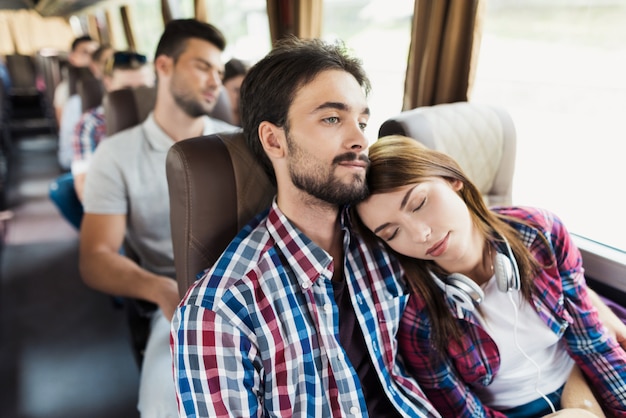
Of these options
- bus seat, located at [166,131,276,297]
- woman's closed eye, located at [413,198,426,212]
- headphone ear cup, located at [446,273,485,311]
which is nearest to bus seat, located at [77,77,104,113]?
bus seat, located at [166,131,276,297]

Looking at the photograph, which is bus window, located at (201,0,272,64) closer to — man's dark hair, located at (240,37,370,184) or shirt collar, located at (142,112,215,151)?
shirt collar, located at (142,112,215,151)

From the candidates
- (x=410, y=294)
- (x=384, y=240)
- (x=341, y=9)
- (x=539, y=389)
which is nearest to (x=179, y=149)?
(x=384, y=240)

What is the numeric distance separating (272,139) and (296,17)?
220cm

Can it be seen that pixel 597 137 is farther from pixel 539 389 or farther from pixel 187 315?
pixel 187 315

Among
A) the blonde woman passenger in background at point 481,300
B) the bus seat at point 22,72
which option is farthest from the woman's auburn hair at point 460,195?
the bus seat at point 22,72

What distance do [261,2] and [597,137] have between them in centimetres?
280

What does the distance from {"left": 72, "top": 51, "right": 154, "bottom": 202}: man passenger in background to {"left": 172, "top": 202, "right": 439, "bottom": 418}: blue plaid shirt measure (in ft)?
7.07

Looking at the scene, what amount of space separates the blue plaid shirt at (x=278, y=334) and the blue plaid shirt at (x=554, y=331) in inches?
2.3

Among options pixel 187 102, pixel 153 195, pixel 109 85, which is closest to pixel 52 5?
pixel 109 85

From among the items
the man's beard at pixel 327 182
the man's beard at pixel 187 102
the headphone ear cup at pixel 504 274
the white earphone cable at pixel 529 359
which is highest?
the man's beard at pixel 187 102

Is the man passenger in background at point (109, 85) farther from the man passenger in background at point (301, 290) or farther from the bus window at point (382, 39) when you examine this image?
the man passenger in background at point (301, 290)

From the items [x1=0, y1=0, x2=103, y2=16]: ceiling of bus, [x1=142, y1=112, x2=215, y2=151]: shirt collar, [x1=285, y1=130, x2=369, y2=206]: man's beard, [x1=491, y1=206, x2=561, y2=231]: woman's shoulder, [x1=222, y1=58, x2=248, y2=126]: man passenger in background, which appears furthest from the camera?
[x1=0, y1=0, x2=103, y2=16]: ceiling of bus

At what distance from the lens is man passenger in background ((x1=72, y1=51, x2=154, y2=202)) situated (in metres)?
3.05

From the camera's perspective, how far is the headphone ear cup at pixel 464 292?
1212 mm
